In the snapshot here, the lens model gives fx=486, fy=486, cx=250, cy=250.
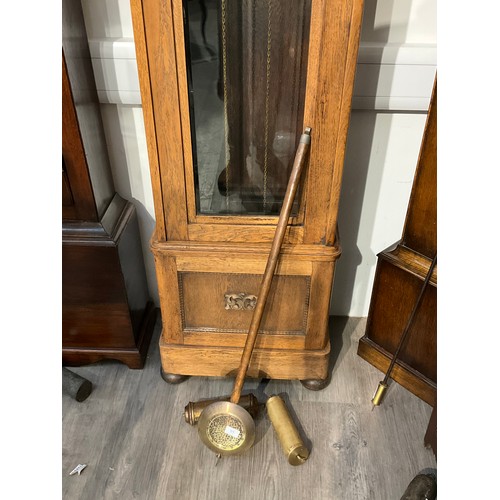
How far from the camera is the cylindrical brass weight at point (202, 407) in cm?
128

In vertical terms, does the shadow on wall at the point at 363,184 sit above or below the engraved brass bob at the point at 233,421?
above

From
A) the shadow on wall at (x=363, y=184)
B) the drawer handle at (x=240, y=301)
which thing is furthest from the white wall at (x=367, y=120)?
the drawer handle at (x=240, y=301)

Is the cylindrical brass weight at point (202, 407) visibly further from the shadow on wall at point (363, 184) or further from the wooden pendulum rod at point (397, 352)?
the shadow on wall at point (363, 184)

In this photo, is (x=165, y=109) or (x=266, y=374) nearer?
(x=165, y=109)

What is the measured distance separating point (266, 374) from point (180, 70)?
0.85 meters

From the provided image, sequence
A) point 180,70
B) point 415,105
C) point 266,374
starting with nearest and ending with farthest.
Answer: point 180,70
point 415,105
point 266,374

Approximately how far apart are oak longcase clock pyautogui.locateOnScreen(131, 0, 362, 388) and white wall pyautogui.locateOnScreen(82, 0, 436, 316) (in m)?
0.28

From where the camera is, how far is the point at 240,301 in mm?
1250

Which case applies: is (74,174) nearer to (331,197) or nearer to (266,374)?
(331,197)

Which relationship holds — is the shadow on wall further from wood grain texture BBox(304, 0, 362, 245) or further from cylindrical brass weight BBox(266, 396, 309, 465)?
cylindrical brass weight BBox(266, 396, 309, 465)

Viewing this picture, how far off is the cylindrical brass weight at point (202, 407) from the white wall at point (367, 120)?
19.4 inches

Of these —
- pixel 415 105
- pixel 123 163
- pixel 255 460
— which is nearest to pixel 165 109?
pixel 123 163

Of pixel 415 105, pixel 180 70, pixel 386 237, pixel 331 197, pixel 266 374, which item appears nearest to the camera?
pixel 180 70

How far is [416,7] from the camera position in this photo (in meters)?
1.13
